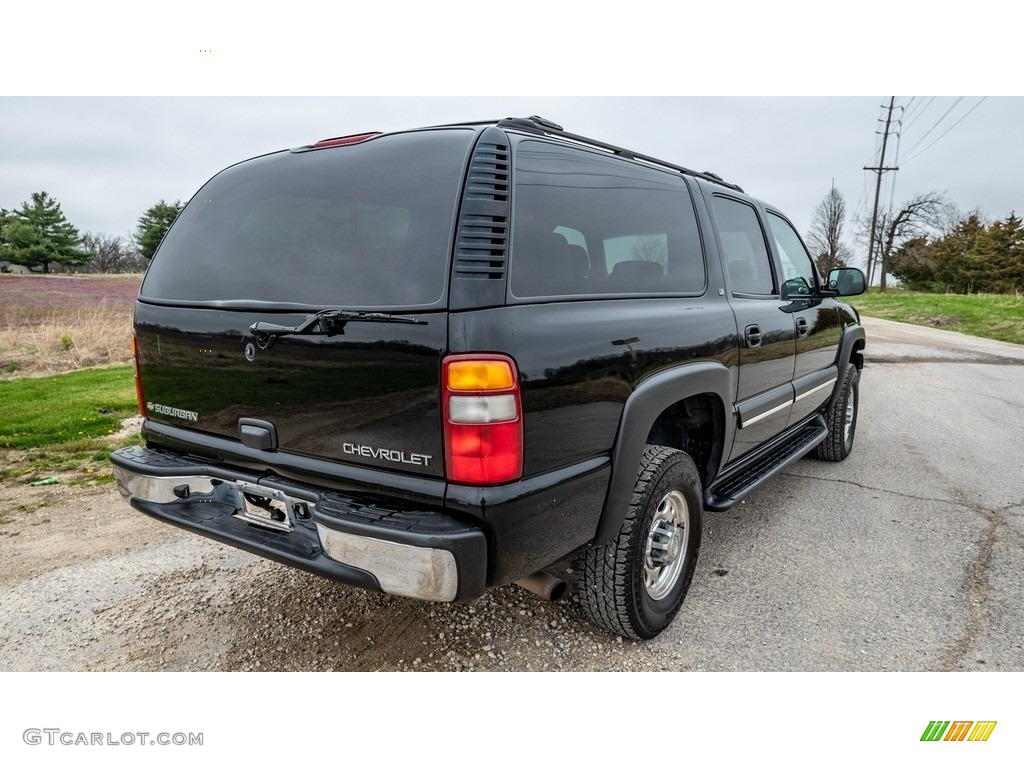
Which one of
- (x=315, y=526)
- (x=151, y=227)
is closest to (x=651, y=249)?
(x=315, y=526)

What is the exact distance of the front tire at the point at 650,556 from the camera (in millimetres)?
2467

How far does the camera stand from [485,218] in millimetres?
2010

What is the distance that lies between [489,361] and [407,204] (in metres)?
0.62

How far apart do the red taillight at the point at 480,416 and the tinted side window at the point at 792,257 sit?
2801 mm

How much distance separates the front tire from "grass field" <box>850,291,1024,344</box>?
15.9m

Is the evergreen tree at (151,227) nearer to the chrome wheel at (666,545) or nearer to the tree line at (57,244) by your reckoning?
the tree line at (57,244)

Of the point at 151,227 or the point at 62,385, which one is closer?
the point at 62,385

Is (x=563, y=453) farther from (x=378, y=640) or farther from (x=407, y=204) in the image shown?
(x=378, y=640)

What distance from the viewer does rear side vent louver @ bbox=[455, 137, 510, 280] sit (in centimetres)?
195

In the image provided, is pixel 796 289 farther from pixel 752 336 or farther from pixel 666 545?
pixel 666 545

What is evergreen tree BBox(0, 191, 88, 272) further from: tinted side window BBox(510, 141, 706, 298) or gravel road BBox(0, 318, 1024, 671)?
tinted side window BBox(510, 141, 706, 298)

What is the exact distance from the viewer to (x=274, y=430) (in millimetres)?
2260

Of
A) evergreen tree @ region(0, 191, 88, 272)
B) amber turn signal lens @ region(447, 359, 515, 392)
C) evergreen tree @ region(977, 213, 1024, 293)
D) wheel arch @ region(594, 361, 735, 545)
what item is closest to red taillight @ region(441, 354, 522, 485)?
amber turn signal lens @ region(447, 359, 515, 392)

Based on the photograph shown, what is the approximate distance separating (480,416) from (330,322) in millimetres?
570
